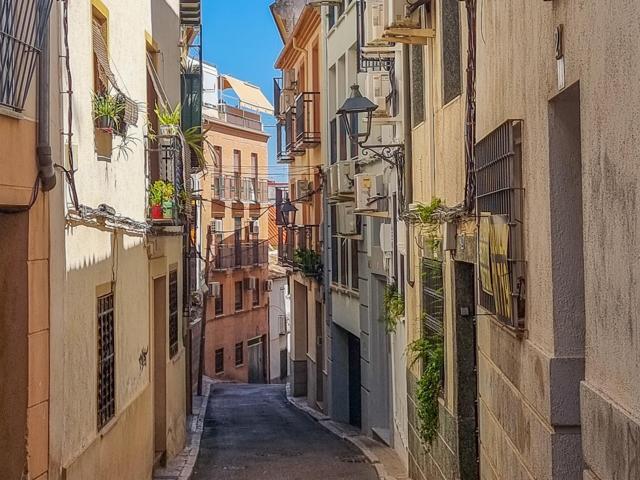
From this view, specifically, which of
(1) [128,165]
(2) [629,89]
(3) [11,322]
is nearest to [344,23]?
(1) [128,165]

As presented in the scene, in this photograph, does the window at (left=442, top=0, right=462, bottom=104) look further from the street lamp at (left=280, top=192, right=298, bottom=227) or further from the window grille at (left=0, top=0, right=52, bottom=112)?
the street lamp at (left=280, top=192, right=298, bottom=227)

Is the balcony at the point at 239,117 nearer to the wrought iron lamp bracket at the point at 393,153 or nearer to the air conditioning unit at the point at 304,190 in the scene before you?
the air conditioning unit at the point at 304,190

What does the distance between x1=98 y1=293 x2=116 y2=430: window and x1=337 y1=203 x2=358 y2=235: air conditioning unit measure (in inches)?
415

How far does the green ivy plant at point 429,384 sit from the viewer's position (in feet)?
36.4

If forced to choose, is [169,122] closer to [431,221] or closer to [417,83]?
[417,83]

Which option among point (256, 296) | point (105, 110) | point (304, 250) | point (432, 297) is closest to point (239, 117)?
point (256, 296)

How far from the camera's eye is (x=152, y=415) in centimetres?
1409

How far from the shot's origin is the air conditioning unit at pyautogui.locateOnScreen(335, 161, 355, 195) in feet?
68.6

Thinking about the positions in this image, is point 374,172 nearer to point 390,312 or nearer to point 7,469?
point 390,312

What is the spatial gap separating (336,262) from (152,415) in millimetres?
10883

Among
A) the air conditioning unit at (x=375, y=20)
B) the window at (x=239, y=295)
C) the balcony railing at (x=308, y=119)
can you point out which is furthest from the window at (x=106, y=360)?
the window at (x=239, y=295)

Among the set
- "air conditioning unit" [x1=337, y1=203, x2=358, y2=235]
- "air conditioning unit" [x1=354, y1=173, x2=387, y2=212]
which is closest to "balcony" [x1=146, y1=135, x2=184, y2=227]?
"air conditioning unit" [x1=354, y1=173, x2=387, y2=212]

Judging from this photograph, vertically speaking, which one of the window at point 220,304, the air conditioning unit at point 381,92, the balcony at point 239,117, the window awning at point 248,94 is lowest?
the window at point 220,304

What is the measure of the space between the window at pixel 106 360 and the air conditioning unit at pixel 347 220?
10.5m
